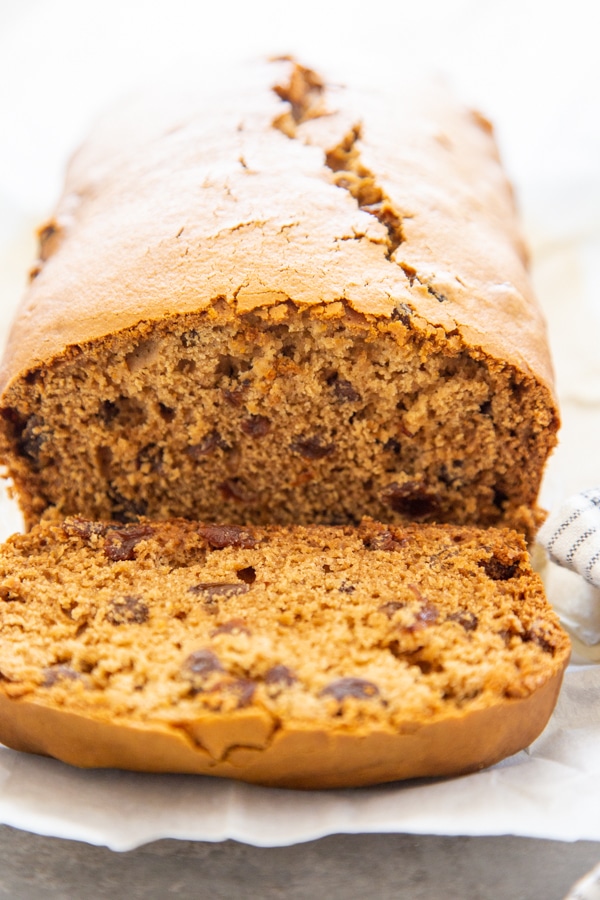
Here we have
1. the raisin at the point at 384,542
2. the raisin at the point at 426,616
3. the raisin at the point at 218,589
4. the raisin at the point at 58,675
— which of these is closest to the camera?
the raisin at the point at 58,675

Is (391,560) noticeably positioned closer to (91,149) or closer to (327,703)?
(327,703)

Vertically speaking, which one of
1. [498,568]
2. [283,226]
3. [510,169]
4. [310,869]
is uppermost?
[283,226]

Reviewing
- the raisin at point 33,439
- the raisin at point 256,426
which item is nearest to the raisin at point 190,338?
the raisin at point 256,426

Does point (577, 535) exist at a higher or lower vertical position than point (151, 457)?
lower

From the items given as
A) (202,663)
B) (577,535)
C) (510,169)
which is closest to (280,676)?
(202,663)

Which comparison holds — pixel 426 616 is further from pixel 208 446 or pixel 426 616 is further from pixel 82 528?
pixel 82 528

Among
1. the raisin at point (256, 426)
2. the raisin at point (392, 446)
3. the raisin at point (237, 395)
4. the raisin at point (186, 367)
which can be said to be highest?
the raisin at point (186, 367)

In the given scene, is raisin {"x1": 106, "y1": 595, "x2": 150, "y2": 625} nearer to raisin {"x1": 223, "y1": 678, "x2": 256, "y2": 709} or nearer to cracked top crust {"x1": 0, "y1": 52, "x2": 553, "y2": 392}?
raisin {"x1": 223, "y1": 678, "x2": 256, "y2": 709}

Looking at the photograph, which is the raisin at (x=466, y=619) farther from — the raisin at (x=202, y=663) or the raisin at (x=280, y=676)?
the raisin at (x=202, y=663)

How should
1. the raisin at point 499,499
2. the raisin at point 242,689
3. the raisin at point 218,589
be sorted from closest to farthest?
the raisin at point 242,689
the raisin at point 218,589
the raisin at point 499,499
